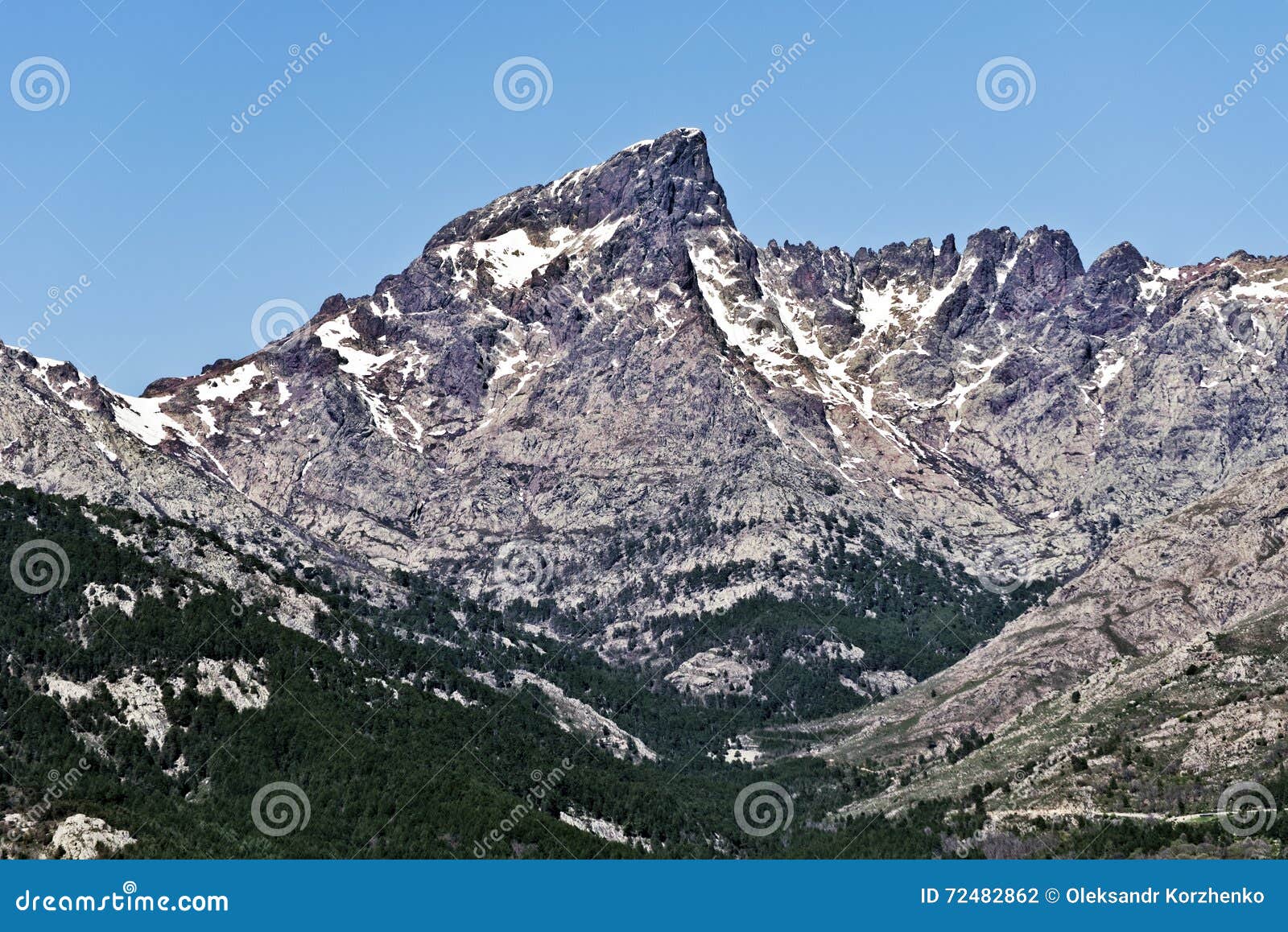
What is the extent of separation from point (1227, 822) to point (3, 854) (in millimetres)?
143456

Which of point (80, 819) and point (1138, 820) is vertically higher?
point (1138, 820)

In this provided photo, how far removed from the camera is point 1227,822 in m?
190

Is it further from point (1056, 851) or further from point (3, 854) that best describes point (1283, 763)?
point (3, 854)
